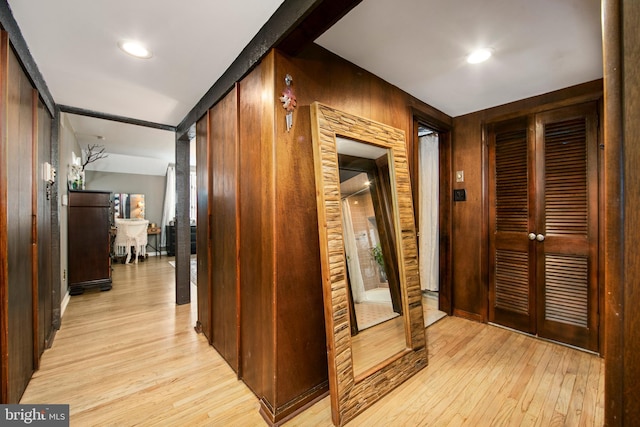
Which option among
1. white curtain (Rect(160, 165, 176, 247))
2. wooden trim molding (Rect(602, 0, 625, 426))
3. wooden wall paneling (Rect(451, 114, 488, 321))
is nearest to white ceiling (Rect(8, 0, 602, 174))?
wooden wall paneling (Rect(451, 114, 488, 321))

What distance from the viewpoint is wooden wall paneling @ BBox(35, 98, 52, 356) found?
2.13m

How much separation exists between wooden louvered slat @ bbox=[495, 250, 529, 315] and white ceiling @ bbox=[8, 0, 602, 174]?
1603mm

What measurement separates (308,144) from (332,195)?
375 millimetres

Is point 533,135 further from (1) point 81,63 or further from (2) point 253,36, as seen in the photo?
(1) point 81,63

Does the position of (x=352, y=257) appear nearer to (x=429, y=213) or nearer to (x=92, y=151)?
(x=429, y=213)

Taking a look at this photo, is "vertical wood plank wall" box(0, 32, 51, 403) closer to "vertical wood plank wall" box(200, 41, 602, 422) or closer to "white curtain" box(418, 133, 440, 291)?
"vertical wood plank wall" box(200, 41, 602, 422)

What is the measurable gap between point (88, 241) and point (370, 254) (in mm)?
4230

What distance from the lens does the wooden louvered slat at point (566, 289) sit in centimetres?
232

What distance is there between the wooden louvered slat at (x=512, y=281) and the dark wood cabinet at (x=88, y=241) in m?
5.26

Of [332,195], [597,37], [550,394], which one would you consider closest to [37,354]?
[332,195]

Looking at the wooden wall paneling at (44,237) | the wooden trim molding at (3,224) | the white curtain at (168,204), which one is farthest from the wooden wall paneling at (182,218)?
the white curtain at (168,204)

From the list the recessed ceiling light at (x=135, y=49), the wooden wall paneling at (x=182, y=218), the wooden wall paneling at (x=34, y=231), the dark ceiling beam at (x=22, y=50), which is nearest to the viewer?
the dark ceiling beam at (x=22, y=50)

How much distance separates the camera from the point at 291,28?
1.36 meters

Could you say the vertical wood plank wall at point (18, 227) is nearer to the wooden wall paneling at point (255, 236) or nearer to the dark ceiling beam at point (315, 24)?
the wooden wall paneling at point (255, 236)
